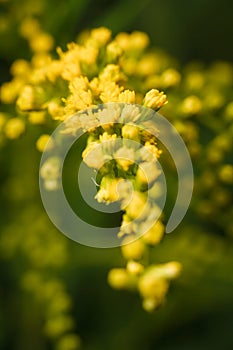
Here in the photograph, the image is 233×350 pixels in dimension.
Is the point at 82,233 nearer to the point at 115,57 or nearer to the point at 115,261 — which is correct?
the point at 115,261

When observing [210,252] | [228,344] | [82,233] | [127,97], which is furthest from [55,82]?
[228,344]

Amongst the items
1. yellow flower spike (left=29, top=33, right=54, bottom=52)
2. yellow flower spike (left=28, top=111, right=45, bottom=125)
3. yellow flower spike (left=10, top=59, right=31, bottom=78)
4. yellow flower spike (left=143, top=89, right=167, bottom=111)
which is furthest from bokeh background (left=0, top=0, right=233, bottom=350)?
yellow flower spike (left=143, top=89, right=167, bottom=111)

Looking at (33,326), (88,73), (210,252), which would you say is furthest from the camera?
(33,326)

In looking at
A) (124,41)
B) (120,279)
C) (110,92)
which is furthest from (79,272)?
(110,92)

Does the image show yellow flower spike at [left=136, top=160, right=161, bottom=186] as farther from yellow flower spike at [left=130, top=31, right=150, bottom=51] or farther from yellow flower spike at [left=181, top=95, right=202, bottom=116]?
Answer: yellow flower spike at [left=130, top=31, right=150, bottom=51]

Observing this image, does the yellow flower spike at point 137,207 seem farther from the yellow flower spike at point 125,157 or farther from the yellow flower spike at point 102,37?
the yellow flower spike at point 102,37

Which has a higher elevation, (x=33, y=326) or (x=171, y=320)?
(x=33, y=326)
